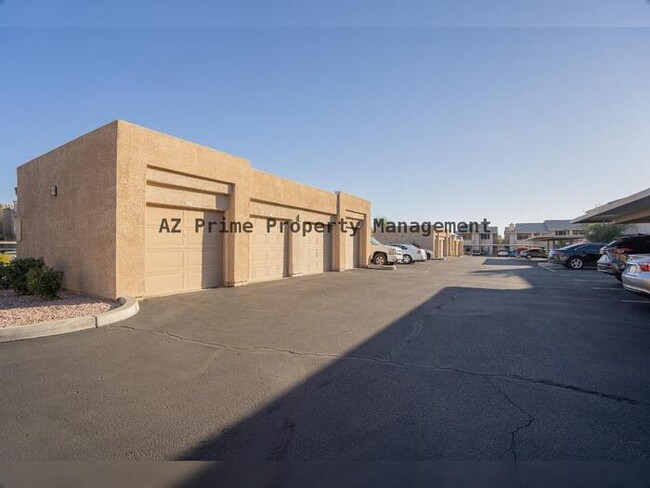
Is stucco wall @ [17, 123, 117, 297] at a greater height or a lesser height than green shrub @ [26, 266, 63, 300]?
greater

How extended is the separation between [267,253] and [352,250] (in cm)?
768

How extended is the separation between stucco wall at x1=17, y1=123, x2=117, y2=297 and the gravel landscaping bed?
20.5 inches

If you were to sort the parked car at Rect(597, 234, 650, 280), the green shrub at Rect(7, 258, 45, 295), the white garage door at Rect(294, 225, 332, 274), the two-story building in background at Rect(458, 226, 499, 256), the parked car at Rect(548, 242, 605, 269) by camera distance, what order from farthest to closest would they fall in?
1. the two-story building in background at Rect(458, 226, 499, 256)
2. the parked car at Rect(548, 242, 605, 269)
3. the white garage door at Rect(294, 225, 332, 274)
4. the parked car at Rect(597, 234, 650, 280)
5. the green shrub at Rect(7, 258, 45, 295)

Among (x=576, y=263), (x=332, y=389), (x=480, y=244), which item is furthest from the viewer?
(x=480, y=244)

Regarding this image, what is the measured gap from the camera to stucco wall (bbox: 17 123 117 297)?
809cm

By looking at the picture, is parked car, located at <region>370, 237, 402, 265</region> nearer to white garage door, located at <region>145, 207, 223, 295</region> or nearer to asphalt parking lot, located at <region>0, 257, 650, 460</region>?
white garage door, located at <region>145, 207, 223, 295</region>

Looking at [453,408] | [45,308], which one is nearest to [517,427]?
[453,408]

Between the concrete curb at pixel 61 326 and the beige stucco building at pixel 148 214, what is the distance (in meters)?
1.76

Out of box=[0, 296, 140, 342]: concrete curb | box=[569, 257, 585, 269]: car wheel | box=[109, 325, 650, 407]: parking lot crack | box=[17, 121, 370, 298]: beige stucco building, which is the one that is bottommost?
box=[109, 325, 650, 407]: parking lot crack

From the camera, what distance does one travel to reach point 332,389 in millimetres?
3562

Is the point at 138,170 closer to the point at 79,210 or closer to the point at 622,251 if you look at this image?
the point at 79,210

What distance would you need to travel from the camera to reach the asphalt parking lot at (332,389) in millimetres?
2621

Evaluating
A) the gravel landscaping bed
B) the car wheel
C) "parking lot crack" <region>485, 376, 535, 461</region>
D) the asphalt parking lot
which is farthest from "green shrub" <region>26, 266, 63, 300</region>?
the car wheel

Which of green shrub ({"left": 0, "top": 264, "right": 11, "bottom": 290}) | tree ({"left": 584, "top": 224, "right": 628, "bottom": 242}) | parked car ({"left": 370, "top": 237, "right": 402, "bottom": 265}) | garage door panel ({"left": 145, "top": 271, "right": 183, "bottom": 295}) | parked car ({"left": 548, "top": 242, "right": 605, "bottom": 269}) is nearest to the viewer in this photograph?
garage door panel ({"left": 145, "top": 271, "right": 183, "bottom": 295})
